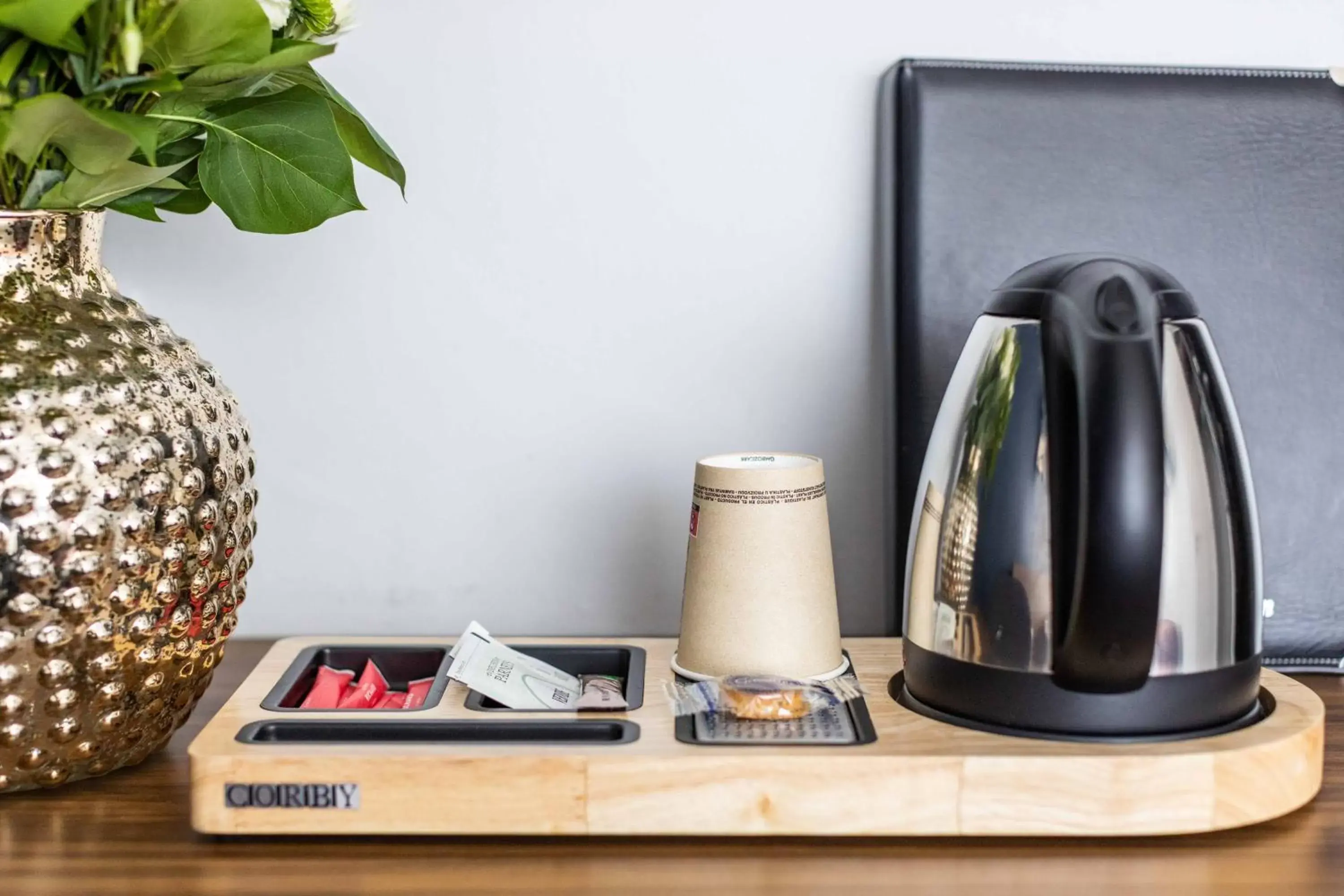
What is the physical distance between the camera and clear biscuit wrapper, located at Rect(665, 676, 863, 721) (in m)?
0.64

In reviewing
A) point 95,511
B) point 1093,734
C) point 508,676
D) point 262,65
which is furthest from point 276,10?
point 1093,734

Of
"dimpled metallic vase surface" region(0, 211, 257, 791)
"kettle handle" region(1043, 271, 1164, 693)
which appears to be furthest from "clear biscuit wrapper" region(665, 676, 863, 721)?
"dimpled metallic vase surface" region(0, 211, 257, 791)

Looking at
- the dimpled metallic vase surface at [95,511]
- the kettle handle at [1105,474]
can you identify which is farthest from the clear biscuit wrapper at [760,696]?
the dimpled metallic vase surface at [95,511]

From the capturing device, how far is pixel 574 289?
88cm

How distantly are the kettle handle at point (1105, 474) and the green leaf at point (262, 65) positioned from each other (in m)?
0.38

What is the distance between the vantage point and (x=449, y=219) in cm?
87

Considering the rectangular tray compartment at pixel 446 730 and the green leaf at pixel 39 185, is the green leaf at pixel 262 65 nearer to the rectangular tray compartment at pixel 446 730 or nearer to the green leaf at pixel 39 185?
the green leaf at pixel 39 185

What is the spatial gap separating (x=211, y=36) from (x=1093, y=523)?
0.47 m

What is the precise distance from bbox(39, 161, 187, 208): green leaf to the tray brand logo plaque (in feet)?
0.98

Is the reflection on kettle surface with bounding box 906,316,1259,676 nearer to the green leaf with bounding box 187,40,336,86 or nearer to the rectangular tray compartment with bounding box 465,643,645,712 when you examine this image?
the rectangular tray compartment with bounding box 465,643,645,712

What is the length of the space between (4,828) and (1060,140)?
740 millimetres

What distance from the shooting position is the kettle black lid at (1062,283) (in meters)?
0.59

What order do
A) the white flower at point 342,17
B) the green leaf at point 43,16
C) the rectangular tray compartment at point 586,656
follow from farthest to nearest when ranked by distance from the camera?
the rectangular tray compartment at point 586,656, the white flower at point 342,17, the green leaf at point 43,16

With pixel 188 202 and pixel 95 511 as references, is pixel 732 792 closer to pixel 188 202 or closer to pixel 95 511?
pixel 95 511
